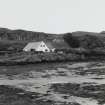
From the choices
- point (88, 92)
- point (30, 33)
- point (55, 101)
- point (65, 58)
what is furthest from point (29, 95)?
point (30, 33)

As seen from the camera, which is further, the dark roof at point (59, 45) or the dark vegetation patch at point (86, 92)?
the dark roof at point (59, 45)

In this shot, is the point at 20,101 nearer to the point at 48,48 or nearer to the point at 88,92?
the point at 88,92

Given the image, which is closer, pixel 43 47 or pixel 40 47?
pixel 40 47

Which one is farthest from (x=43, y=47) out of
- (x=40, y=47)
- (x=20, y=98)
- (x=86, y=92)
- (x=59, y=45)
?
(x=20, y=98)

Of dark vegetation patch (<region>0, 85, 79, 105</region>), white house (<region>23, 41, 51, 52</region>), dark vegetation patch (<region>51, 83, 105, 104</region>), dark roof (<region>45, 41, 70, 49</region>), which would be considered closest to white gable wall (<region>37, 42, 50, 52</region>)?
white house (<region>23, 41, 51, 52</region>)

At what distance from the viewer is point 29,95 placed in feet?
67.9

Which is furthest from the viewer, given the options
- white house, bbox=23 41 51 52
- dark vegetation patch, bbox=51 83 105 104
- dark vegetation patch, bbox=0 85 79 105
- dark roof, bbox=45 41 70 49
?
dark roof, bbox=45 41 70 49

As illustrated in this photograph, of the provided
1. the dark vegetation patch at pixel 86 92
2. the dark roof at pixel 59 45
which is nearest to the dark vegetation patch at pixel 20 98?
the dark vegetation patch at pixel 86 92

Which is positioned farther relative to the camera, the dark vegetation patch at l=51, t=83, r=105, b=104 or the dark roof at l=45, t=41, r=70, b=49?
the dark roof at l=45, t=41, r=70, b=49

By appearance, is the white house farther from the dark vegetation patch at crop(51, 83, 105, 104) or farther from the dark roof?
the dark vegetation patch at crop(51, 83, 105, 104)

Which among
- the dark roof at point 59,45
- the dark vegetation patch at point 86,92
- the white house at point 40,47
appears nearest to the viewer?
the dark vegetation patch at point 86,92

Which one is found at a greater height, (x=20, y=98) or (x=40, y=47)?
(x=40, y=47)

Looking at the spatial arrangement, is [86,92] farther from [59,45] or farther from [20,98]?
[59,45]

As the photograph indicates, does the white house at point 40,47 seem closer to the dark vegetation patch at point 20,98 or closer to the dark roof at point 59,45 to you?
the dark roof at point 59,45
